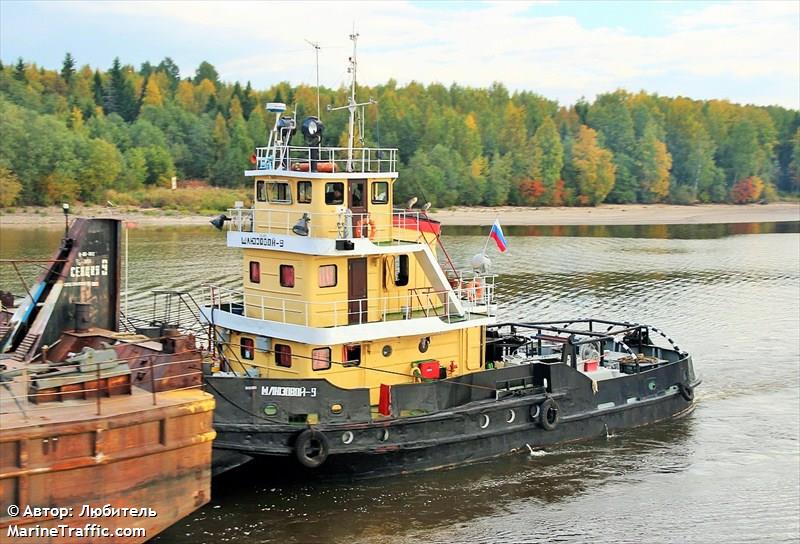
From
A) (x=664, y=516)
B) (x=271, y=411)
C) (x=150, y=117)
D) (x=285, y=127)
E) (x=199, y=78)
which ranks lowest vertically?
(x=664, y=516)

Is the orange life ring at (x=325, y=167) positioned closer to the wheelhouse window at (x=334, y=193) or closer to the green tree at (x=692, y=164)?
the wheelhouse window at (x=334, y=193)

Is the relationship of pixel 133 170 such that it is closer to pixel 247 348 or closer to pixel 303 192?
pixel 247 348

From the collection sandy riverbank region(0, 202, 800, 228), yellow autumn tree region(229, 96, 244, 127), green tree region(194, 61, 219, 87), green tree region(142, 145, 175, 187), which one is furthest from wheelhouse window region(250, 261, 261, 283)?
green tree region(194, 61, 219, 87)

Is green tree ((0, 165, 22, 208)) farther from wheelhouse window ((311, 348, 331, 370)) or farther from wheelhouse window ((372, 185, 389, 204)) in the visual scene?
wheelhouse window ((311, 348, 331, 370))

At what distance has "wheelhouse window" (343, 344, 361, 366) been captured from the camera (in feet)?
59.5

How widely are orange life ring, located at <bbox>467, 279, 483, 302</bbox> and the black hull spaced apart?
5.19ft

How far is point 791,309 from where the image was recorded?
3725 centimetres

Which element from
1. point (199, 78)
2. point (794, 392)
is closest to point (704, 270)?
point (794, 392)

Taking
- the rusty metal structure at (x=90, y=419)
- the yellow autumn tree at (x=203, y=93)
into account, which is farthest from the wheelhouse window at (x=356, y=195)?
the yellow autumn tree at (x=203, y=93)

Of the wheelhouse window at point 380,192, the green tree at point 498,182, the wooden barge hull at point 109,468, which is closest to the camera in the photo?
the wooden barge hull at point 109,468

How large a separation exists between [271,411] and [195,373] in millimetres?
3716

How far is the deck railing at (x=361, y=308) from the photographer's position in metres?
18.0

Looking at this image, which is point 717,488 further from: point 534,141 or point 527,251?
point 534,141

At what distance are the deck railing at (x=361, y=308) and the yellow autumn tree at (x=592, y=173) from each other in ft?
228
